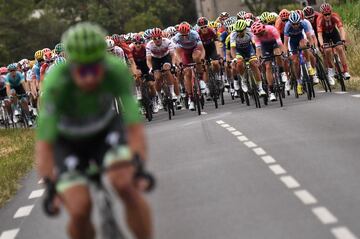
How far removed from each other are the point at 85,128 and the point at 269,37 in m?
15.7

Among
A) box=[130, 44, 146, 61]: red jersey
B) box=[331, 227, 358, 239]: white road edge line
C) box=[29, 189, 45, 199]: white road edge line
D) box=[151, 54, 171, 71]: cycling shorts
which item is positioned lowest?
box=[331, 227, 358, 239]: white road edge line

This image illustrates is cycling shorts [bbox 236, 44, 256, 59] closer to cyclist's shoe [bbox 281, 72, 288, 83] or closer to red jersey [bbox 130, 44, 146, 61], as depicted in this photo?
cyclist's shoe [bbox 281, 72, 288, 83]

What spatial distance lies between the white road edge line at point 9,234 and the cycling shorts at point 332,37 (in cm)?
1477

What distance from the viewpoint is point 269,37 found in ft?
72.6

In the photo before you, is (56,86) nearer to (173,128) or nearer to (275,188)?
(275,188)

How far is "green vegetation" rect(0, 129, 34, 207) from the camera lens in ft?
49.8

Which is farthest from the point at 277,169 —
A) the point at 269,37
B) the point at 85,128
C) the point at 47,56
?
the point at 47,56

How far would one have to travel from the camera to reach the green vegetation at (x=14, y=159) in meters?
15.2

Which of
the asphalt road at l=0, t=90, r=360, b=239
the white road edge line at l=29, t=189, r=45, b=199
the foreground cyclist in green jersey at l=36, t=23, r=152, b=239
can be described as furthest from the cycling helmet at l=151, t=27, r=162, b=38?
the foreground cyclist in green jersey at l=36, t=23, r=152, b=239

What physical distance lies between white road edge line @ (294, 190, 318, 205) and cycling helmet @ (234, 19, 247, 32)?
11.4 metres

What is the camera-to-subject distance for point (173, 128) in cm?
2138

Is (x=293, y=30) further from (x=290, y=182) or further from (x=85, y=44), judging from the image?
(x=85, y=44)

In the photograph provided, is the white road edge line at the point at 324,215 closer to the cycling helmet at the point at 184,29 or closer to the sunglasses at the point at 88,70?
the sunglasses at the point at 88,70

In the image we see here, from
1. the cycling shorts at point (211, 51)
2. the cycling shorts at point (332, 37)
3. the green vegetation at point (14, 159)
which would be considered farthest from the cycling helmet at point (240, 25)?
the green vegetation at point (14, 159)
